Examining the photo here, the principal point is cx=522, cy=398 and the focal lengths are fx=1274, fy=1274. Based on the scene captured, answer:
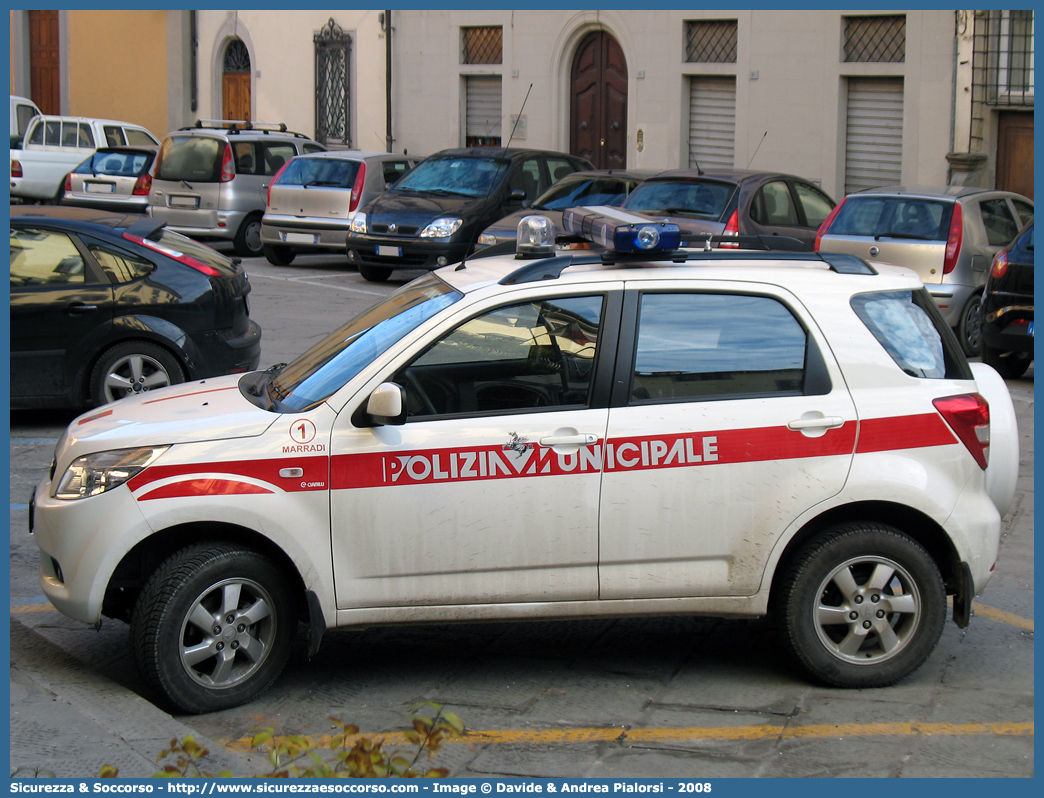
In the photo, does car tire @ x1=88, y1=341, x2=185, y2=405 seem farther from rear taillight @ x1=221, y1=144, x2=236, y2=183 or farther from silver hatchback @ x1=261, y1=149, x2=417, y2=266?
rear taillight @ x1=221, y1=144, x2=236, y2=183

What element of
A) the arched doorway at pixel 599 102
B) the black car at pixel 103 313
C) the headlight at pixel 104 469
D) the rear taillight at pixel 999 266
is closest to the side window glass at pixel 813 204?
the rear taillight at pixel 999 266

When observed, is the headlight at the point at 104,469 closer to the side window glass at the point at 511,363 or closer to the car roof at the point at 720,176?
the side window glass at the point at 511,363

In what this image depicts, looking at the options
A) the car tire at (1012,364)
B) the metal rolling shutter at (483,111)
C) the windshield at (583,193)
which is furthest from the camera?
the metal rolling shutter at (483,111)

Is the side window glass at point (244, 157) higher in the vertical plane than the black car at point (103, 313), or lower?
higher

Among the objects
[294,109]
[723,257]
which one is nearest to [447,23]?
[294,109]

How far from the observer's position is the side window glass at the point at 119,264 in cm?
880

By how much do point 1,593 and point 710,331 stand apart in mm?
2927

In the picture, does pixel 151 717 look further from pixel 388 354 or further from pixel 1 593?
pixel 388 354

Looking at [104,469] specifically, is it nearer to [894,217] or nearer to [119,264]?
[119,264]

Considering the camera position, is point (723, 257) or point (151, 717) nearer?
point (151, 717)

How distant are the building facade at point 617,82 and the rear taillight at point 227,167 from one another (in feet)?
19.7

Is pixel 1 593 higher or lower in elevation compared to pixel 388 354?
lower

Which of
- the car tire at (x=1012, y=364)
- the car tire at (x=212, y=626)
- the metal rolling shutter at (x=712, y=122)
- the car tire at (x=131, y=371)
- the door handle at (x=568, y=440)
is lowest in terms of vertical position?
the car tire at (x=212, y=626)

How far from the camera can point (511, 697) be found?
15.8ft
